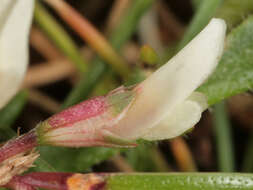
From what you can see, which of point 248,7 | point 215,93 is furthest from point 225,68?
point 248,7

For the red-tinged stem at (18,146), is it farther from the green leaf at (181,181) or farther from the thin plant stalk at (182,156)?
the thin plant stalk at (182,156)

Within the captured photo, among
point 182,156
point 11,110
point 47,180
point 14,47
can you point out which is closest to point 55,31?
point 11,110

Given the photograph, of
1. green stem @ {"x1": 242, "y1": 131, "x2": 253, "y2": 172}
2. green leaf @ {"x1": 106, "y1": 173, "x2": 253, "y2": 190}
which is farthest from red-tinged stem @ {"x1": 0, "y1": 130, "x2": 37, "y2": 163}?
green stem @ {"x1": 242, "y1": 131, "x2": 253, "y2": 172}

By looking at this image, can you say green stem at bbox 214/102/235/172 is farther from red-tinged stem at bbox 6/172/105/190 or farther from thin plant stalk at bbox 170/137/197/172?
red-tinged stem at bbox 6/172/105/190

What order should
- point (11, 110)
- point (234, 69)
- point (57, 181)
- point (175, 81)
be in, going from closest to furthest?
point (175, 81) → point (57, 181) → point (234, 69) → point (11, 110)

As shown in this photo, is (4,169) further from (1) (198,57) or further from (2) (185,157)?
(2) (185,157)

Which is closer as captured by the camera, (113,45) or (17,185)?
(17,185)

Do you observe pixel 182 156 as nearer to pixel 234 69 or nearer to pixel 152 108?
pixel 234 69
